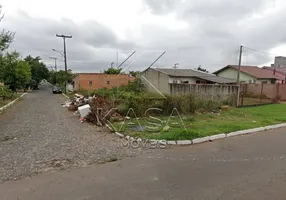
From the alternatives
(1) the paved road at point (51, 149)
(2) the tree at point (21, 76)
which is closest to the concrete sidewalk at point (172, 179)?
(1) the paved road at point (51, 149)

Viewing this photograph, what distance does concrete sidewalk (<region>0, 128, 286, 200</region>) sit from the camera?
416 cm

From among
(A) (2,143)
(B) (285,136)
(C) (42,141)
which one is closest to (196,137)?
(B) (285,136)

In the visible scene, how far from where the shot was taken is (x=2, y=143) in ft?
25.0

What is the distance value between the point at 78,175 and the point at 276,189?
3.83m

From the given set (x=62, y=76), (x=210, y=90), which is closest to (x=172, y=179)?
(x=210, y=90)

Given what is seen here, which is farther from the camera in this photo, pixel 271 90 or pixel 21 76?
pixel 21 76

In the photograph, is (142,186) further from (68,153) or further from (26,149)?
(26,149)

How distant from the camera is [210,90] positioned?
17.9 meters

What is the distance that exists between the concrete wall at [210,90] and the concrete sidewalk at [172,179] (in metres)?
11.0

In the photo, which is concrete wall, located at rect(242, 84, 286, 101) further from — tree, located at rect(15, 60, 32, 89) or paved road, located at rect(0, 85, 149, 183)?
tree, located at rect(15, 60, 32, 89)

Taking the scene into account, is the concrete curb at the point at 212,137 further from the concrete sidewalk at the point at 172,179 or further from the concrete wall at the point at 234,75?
the concrete wall at the point at 234,75

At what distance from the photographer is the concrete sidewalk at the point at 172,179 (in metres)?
4.16

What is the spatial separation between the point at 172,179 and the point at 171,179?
0.02 m

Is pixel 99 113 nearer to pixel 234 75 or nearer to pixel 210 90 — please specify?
pixel 210 90
